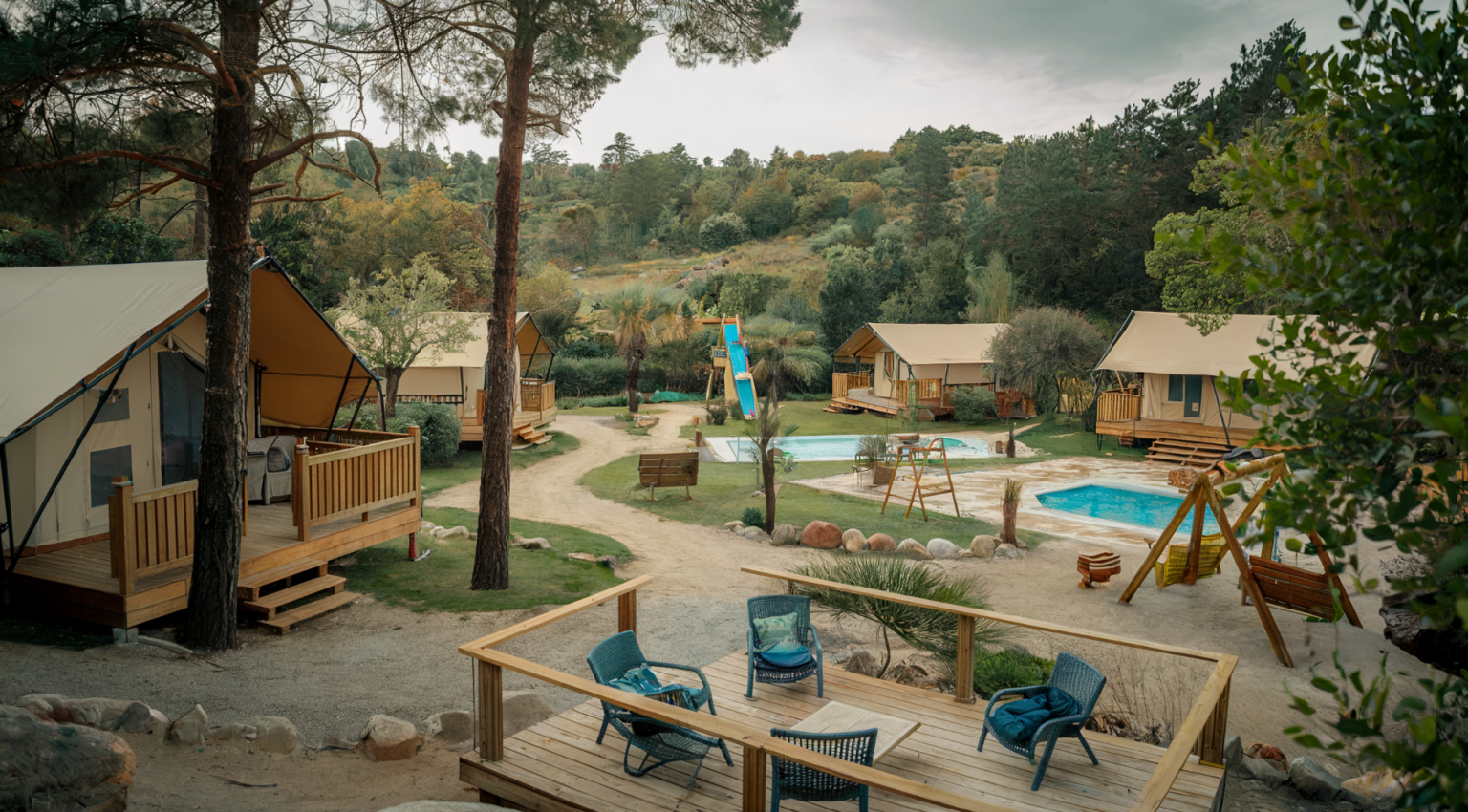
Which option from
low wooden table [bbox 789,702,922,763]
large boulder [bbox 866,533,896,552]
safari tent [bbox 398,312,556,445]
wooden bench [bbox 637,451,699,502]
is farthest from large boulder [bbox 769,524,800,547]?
safari tent [bbox 398,312,556,445]

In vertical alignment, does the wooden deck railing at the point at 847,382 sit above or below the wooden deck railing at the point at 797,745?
above

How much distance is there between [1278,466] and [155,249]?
858 inches

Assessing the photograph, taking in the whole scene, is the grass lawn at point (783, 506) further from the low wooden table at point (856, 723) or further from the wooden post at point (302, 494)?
the low wooden table at point (856, 723)

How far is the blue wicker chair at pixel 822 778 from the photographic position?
171 inches

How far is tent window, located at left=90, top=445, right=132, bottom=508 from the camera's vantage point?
8.88m

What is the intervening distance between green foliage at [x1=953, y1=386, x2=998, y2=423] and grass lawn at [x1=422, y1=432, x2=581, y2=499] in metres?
13.2

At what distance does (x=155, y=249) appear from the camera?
1842cm

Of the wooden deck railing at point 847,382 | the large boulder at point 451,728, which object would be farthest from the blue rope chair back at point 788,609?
the wooden deck railing at point 847,382

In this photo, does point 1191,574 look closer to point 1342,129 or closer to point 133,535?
point 1342,129

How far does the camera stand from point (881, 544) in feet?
40.5

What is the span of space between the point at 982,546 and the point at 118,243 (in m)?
18.7

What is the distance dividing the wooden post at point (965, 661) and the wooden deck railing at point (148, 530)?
6.93m

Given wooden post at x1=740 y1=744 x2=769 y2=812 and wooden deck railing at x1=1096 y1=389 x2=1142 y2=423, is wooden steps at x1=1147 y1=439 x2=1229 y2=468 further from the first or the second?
wooden post at x1=740 y1=744 x2=769 y2=812

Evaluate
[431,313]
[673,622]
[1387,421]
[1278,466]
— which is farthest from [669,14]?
[431,313]
